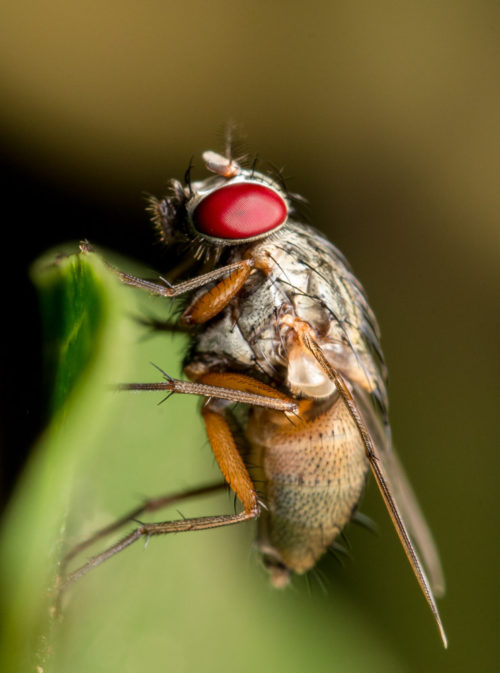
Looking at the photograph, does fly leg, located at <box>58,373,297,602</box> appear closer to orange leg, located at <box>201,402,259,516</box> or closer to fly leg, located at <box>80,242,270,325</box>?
orange leg, located at <box>201,402,259,516</box>

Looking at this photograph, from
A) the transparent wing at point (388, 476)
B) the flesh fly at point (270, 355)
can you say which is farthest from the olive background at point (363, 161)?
the flesh fly at point (270, 355)

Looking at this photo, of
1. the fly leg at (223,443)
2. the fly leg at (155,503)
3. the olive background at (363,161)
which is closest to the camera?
the fly leg at (155,503)

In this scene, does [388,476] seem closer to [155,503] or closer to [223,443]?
[223,443]

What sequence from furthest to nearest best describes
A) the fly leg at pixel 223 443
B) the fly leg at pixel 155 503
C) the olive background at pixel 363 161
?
the olive background at pixel 363 161
the fly leg at pixel 223 443
the fly leg at pixel 155 503

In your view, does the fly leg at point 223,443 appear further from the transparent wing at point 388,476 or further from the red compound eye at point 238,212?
the red compound eye at point 238,212

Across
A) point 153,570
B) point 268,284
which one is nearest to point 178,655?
point 153,570

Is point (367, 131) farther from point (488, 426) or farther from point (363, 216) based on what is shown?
point (488, 426)

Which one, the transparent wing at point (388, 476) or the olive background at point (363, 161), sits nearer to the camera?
the transparent wing at point (388, 476)

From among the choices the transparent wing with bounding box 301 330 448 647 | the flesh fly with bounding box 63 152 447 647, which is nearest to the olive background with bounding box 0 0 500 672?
the transparent wing with bounding box 301 330 448 647

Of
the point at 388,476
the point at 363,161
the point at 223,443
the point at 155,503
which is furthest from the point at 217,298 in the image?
the point at 363,161
